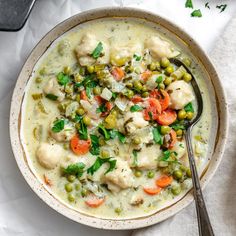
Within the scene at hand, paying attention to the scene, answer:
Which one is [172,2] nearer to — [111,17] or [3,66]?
[111,17]

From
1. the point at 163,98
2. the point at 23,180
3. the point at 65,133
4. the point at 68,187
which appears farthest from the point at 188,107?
the point at 23,180

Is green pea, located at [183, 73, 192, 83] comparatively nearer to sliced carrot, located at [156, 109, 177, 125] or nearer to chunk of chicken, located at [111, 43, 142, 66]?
sliced carrot, located at [156, 109, 177, 125]

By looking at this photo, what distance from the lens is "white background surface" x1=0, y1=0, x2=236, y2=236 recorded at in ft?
12.2

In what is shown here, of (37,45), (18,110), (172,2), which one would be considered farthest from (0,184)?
(172,2)

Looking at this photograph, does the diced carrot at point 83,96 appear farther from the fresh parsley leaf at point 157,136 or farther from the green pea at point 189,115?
the green pea at point 189,115

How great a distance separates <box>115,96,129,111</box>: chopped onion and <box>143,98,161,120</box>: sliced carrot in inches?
5.0

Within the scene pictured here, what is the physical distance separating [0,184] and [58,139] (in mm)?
601

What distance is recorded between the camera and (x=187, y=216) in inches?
147

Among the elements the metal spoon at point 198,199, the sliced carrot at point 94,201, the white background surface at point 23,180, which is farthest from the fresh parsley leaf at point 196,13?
the sliced carrot at point 94,201

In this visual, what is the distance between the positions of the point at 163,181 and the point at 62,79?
889 millimetres

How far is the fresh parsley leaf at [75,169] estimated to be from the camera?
11.3 feet

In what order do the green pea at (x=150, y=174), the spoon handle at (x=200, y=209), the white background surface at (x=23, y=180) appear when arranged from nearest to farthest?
the spoon handle at (x=200, y=209) < the green pea at (x=150, y=174) < the white background surface at (x=23, y=180)

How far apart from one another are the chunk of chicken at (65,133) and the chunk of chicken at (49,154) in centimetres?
6

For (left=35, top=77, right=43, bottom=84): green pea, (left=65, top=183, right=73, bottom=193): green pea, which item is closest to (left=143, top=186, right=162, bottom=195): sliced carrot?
(left=65, top=183, right=73, bottom=193): green pea
